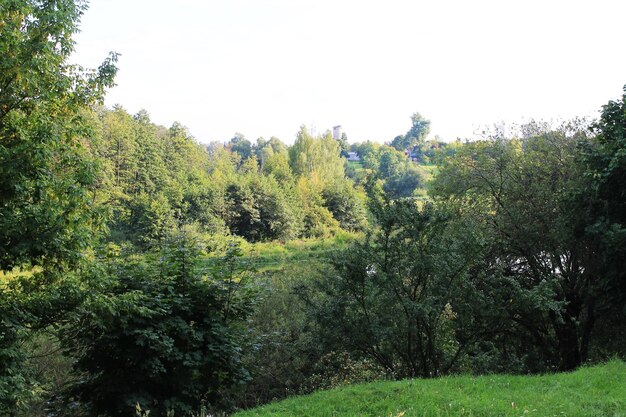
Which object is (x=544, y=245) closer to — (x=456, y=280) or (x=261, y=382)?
(x=456, y=280)

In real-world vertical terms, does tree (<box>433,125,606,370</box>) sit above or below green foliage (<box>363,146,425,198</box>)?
below

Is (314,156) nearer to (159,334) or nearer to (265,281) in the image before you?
(265,281)

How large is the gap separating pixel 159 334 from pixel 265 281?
2532 mm

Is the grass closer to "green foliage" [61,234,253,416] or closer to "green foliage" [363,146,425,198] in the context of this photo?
"green foliage" [363,146,425,198]

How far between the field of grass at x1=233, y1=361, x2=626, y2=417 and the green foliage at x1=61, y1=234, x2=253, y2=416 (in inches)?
71.4

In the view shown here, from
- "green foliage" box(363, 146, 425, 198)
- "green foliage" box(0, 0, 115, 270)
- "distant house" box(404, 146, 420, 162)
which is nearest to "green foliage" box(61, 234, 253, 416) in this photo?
"green foliage" box(0, 0, 115, 270)

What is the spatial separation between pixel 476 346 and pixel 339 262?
3278mm

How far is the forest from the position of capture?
7.29 meters

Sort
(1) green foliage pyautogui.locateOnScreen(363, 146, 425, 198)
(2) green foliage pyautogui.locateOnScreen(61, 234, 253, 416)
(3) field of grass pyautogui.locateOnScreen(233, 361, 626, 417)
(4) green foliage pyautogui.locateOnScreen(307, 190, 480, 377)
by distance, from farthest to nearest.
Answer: (1) green foliage pyautogui.locateOnScreen(363, 146, 425, 198) < (4) green foliage pyautogui.locateOnScreen(307, 190, 480, 377) < (2) green foliage pyautogui.locateOnScreen(61, 234, 253, 416) < (3) field of grass pyautogui.locateOnScreen(233, 361, 626, 417)

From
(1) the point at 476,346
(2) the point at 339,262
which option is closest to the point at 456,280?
(1) the point at 476,346

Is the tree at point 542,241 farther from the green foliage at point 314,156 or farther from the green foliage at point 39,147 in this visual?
the green foliage at point 314,156

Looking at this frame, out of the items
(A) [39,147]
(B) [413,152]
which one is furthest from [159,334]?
(B) [413,152]

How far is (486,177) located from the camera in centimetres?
1438

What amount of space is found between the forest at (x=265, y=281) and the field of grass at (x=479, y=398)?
169 centimetres
